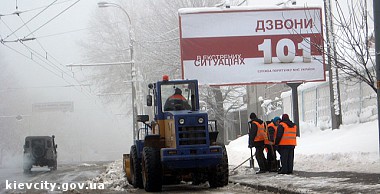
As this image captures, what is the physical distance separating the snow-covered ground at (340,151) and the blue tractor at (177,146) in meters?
3.45

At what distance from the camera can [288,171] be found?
58.9ft

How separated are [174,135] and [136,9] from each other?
39.2 m

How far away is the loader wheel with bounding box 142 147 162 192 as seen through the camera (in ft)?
52.8

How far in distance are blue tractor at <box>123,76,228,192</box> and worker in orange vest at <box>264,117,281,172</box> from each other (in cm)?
176

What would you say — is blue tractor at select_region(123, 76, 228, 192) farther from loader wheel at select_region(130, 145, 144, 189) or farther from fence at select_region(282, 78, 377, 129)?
fence at select_region(282, 78, 377, 129)

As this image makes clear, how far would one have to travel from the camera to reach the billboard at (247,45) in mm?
26391

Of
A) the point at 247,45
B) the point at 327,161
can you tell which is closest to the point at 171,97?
the point at 327,161

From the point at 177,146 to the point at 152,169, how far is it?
2.70ft

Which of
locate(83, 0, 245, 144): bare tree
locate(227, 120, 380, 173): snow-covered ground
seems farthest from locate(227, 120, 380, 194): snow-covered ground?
locate(83, 0, 245, 144): bare tree

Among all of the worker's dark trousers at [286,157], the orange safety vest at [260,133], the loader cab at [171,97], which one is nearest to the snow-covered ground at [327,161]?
the worker's dark trousers at [286,157]

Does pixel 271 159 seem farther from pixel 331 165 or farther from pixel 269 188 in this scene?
pixel 269 188

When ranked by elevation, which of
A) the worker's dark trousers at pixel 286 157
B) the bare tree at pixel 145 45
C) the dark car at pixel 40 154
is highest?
the bare tree at pixel 145 45

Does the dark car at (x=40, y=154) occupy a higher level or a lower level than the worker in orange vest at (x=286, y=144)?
lower

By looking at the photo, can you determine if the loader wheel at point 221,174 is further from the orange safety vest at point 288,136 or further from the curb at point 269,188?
the orange safety vest at point 288,136
